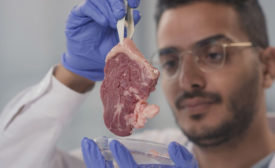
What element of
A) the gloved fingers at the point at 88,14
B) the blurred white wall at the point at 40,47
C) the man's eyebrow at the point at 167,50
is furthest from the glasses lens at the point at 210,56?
the blurred white wall at the point at 40,47

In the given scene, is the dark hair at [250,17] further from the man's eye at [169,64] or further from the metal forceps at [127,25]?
the metal forceps at [127,25]

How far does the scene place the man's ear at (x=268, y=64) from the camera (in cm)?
166

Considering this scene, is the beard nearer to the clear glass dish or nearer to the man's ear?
the man's ear

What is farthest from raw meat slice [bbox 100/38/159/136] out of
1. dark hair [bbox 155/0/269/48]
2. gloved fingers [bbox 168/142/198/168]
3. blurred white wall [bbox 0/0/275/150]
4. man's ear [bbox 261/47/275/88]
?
blurred white wall [bbox 0/0/275/150]

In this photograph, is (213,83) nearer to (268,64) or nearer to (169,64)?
(169,64)

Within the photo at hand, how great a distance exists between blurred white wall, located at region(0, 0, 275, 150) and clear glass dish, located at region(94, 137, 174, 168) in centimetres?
237

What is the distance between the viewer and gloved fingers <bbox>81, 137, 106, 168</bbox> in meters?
1.01

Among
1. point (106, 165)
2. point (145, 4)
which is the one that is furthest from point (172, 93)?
point (145, 4)

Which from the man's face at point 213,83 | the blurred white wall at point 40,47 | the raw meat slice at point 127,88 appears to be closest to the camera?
the raw meat slice at point 127,88

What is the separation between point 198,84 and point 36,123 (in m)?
0.78

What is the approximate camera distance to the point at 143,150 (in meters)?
1.00

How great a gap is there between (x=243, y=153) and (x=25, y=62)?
269 cm

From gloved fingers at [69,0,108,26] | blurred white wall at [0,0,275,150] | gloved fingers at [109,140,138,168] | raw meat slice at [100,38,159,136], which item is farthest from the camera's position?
blurred white wall at [0,0,275,150]

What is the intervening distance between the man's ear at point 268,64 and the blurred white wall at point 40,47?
1914 millimetres
